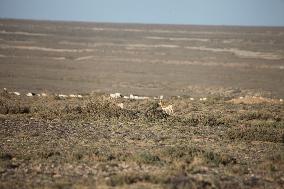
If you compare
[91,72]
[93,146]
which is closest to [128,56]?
[91,72]

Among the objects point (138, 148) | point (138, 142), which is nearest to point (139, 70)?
point (138, 142)

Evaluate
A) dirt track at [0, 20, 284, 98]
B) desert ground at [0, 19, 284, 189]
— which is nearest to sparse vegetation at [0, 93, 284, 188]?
desert ground at [0, 19, 284, 189]

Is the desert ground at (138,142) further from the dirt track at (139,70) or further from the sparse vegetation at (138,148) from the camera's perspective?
the dirt track at (139,70)

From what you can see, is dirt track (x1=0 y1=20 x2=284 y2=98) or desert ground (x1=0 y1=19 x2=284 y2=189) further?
dirt track (x1=0 y1=20 x2=284 y2=98)

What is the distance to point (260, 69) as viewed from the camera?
55.7 meters

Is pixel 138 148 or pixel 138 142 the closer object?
pixel 138 148

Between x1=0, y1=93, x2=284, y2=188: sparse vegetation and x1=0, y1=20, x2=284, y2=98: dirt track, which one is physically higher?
x1=0, y1=93, x2=284, y2=188: sparse vegetation

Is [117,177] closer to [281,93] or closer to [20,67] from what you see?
[281,93]

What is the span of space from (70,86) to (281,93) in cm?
1603

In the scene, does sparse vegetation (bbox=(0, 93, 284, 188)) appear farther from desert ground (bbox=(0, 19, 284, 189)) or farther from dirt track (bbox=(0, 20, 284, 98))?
dirt track (bbox=(0, 20, 284, 98))

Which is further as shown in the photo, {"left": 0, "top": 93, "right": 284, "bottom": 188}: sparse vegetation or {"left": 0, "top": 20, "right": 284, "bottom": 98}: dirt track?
{"left": 0, "top": 20, "right": 284, "bottom": 98}: dirt track

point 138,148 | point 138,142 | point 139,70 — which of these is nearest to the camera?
point 138,148

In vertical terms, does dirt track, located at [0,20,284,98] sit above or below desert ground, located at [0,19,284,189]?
below

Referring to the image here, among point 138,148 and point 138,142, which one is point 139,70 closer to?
point 138,142
